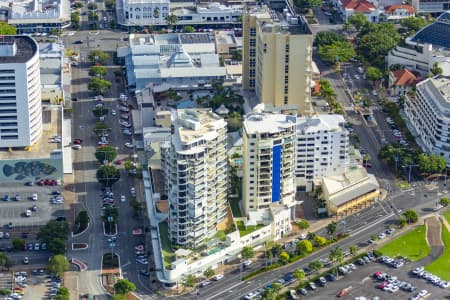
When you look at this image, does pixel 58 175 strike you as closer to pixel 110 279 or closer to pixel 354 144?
pixel 110 279

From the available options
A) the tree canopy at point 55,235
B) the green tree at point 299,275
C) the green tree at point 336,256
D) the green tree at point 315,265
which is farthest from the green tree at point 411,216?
the tree canopy at point 55,235

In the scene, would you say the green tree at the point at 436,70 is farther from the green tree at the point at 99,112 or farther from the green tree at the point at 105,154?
the green tree at the point at 105,154

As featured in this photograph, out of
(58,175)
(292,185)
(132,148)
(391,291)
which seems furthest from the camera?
(132,148)

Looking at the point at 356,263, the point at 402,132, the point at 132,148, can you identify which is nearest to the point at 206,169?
the point at 356,263

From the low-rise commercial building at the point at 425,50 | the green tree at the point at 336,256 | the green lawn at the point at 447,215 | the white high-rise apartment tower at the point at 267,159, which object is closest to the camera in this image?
the green tree at the point at 336,256

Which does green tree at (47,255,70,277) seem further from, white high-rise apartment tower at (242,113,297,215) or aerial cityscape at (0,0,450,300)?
white high-rise apartment tower at (242,113,297,215)

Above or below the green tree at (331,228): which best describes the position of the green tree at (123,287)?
below
